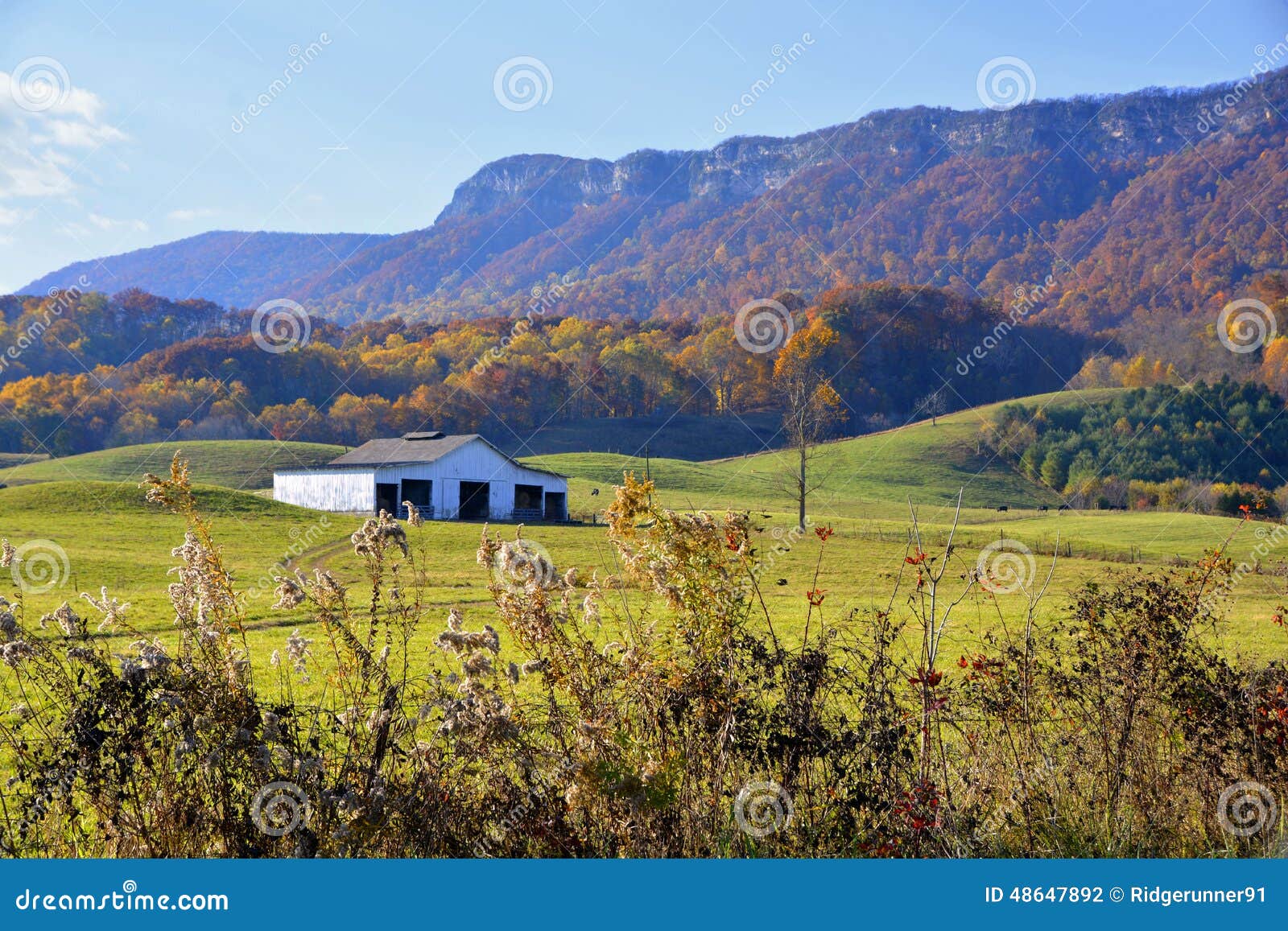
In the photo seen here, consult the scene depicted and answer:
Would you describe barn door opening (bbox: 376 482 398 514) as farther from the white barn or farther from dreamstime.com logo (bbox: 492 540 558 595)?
dreamstime.com logo (bbox: 492 540 558 595)

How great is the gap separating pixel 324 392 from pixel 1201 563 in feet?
347

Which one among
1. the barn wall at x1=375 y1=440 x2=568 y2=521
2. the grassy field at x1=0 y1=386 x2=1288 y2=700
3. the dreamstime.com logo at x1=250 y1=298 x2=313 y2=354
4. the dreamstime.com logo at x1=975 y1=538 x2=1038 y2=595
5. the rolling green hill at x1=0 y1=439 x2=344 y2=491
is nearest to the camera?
the grassy field at x1=0 y1=386 x2=1288 y2=700

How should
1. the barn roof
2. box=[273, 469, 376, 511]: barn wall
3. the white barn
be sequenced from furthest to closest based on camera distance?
1. the barn roof
2. the white barn
3. box=[273, 469, 376, 511]: barn wall

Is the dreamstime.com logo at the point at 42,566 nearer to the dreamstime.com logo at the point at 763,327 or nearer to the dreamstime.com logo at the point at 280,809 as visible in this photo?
the dreamstime.com logo at the point at 280,809

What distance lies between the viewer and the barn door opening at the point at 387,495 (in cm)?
4834

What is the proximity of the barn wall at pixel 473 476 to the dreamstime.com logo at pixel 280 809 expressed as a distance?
44536 mm

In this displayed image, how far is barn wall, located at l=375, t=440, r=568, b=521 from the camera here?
48.7m

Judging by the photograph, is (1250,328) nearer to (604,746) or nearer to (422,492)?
(422,492)

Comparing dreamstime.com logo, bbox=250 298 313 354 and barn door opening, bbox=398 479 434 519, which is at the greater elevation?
dreamstime.com logo, bbox=250 298 313 354

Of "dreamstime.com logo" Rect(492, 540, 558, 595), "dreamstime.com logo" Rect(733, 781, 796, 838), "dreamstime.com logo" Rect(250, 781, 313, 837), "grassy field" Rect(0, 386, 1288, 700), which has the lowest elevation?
"grassy field" Rect(0, 386, 1288, 700)

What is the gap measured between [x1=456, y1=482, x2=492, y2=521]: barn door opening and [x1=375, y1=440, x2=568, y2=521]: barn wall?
0.75 ft

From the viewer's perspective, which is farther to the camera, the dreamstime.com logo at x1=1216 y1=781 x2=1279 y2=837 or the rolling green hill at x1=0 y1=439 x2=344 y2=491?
the rolling green hill at x1=0 y1=439 x2=344 y2=491

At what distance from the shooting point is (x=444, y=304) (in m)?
188

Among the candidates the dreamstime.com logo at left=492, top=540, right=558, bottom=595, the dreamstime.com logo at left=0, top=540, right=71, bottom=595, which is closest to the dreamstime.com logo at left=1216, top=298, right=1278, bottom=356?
the dreamstime.com logo at left=0, top=540, right=71, bottom=595
